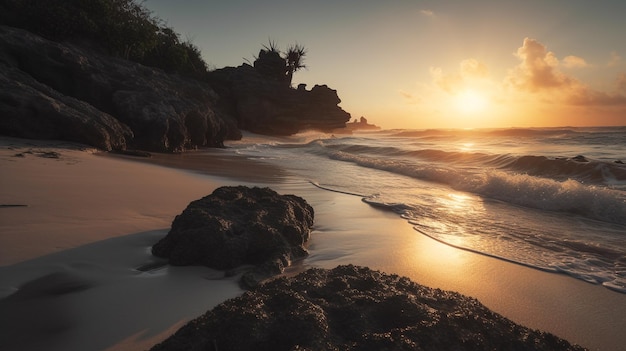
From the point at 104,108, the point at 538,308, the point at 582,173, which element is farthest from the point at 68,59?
the point at 582,173

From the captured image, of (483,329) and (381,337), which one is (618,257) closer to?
(483,329)

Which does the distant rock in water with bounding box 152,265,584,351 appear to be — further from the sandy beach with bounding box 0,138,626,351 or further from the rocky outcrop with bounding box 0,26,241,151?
the rocky outcrop with bounding box 0,26,241,151

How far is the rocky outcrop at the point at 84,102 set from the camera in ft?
24.4

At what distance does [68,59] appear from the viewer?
34.1 ft

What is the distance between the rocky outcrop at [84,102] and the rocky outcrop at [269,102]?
13.2 m

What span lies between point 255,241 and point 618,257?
3.61 m

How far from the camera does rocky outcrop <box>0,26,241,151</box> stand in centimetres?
743

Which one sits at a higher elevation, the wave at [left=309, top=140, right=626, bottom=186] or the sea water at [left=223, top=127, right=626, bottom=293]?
the wave at [left=309, top=140, right=626, bottom=186]

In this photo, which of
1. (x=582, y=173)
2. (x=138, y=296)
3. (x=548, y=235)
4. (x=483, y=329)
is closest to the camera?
(x=483, y=329)

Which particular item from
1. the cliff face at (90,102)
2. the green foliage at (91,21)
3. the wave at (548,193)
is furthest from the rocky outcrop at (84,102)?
the wave at (548,193)

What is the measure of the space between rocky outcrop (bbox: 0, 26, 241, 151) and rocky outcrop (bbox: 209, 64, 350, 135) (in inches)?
521

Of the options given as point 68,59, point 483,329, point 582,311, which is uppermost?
point 68,59

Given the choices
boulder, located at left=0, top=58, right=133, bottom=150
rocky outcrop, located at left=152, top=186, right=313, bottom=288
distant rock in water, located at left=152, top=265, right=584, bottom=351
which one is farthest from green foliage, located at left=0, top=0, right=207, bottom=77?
distant rock in water, located at left=152, top=265, right=584, bottom=351

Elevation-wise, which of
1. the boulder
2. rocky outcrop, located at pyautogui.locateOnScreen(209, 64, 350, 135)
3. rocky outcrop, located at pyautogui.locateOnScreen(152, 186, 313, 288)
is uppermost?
rocky outcrop, located at pyautogui.locateOnScreen(209, 64, 350, 135)
